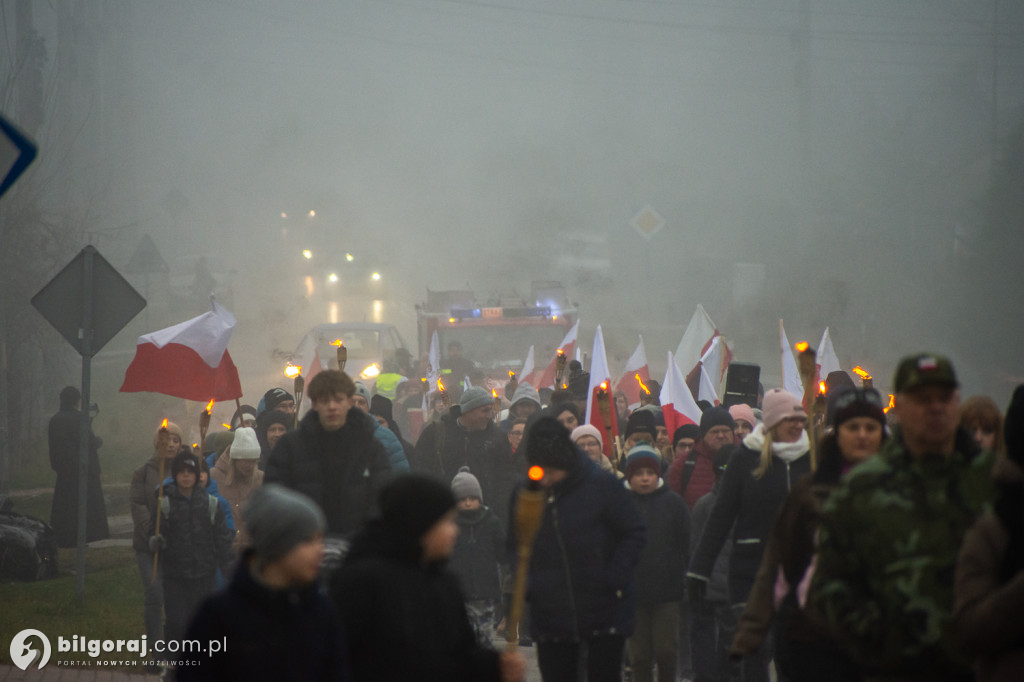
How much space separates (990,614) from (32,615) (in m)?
7.04

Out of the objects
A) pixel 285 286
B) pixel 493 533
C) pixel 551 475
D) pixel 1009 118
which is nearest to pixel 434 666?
pixel 551 475

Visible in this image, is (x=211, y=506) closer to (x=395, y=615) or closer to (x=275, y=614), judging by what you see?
(x=395, y=615)

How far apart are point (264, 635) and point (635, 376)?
10957mm

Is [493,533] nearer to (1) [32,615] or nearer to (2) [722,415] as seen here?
(2) [722,415]

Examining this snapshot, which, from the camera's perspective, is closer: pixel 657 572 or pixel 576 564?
pixel 576 564

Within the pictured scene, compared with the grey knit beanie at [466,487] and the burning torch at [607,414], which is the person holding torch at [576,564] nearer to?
the grey knit beanie at [466,487]

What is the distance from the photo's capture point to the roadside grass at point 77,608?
7.47m

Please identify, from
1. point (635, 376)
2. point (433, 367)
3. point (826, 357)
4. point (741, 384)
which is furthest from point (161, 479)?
point (433, 367)

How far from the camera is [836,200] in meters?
43.7

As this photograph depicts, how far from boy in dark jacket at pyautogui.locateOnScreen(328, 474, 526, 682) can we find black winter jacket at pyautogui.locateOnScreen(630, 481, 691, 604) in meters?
2.91

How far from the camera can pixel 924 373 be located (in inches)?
123

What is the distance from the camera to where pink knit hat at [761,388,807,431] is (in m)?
5.18

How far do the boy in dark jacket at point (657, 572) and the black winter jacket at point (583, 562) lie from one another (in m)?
0.90

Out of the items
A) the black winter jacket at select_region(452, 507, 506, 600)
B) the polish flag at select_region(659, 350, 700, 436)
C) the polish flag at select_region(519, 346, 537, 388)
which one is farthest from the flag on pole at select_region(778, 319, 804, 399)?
the polish flag at select_region(519, 346, 537, 388)
